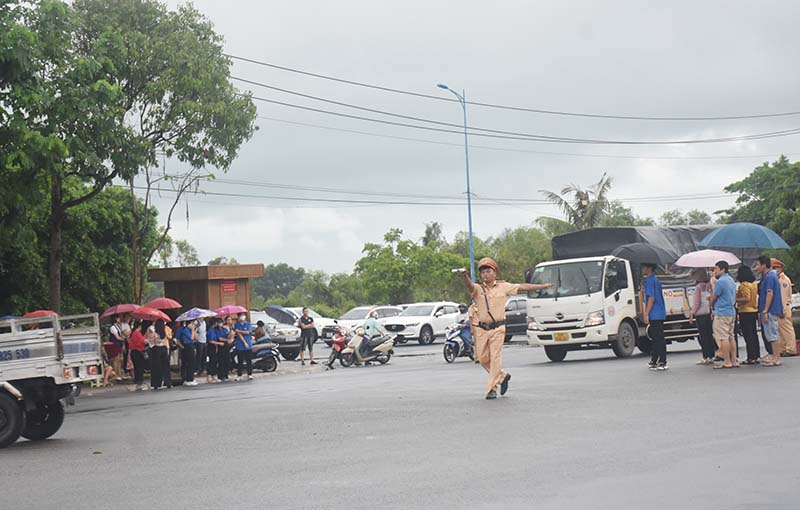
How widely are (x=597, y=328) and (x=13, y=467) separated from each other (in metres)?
15.8

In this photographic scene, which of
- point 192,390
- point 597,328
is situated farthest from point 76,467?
point 597,328

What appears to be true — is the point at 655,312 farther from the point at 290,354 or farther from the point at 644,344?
the point at 290,354

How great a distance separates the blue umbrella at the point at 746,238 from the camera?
22258mm

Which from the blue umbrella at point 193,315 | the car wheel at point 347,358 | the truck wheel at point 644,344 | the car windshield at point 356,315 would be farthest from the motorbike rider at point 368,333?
the car windshield at point 356,315

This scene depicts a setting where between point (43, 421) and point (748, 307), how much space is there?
40.4 ft

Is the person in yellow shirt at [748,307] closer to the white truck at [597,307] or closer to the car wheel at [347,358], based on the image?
the white truck at [597,307]

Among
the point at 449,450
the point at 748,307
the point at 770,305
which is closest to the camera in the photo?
the point at 449,450

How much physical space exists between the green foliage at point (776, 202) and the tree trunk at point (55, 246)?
35047 mm

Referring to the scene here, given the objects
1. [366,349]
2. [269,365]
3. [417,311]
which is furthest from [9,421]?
[417,311]

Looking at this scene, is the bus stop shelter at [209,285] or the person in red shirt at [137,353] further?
the bus stop shelter at [209,285]

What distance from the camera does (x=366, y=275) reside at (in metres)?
71.9

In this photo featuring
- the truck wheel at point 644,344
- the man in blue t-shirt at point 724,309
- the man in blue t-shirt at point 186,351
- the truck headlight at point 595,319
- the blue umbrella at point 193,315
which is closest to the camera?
the man in blue t-shirt at point 724,309

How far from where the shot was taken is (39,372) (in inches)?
542

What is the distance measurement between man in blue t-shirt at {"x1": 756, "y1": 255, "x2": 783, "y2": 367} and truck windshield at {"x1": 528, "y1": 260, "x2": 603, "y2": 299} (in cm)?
573
